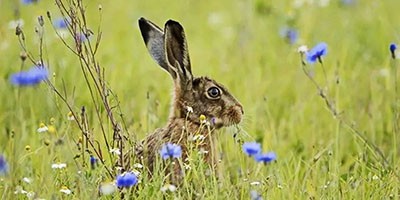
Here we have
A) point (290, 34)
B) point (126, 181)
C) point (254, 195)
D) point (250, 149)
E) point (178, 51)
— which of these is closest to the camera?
point (126, 181)

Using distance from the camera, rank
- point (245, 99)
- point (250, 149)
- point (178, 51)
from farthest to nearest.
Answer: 1. point (245, 99)
2. point (178, 51)
3. point (250, 149)

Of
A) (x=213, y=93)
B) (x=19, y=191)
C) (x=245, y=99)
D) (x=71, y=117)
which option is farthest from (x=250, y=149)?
(x=245, y=99)

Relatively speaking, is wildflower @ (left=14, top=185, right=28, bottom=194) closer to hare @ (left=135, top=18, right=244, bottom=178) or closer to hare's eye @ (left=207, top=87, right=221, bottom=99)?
hare @ (left=135, top=18, right=244, bottom=178)

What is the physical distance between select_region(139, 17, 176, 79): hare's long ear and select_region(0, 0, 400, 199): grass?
251 mm

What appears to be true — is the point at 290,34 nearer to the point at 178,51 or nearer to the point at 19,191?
the point at 178,51

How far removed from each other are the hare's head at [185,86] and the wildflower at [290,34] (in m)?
2.42

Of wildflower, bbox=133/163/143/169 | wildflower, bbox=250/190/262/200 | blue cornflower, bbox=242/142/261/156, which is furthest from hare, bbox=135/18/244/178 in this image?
wildflower, bbox=250/190/262/200

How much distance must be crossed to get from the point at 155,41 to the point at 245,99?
1.45 metres

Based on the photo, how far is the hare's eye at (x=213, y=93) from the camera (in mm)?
5824

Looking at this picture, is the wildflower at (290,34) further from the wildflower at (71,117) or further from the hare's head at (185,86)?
the wildflower at (71,117)

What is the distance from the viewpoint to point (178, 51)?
5.81m

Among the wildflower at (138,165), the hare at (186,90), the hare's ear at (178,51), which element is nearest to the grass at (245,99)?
the wildflower at (138,165)

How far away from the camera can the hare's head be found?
5.77m

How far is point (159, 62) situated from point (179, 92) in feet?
0.71
